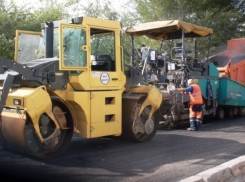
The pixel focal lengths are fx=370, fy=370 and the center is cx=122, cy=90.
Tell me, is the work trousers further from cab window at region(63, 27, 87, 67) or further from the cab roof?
cab window at region(63, 27, 87, 67)

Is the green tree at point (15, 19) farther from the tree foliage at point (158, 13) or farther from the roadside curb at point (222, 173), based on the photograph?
the roadside curb at point (222, 173)

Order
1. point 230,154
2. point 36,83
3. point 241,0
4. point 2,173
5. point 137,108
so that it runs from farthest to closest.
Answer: point 241,0, point 137,108, point 230,154, point 36,83, point 2,173

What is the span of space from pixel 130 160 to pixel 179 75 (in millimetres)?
4371

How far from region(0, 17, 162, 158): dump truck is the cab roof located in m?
2.50

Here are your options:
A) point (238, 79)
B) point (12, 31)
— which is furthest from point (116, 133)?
point (12, 31)

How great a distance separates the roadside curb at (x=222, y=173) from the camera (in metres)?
4.55

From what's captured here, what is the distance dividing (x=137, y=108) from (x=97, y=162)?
172 cm

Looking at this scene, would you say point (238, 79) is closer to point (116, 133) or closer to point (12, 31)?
point (116, 133)

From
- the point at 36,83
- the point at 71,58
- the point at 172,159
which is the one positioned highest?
the point at 71,58

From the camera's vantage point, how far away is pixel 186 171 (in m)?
5.41

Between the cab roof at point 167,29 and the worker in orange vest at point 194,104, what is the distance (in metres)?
1.50

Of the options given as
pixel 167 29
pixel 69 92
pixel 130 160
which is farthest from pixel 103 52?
pixel 167 29

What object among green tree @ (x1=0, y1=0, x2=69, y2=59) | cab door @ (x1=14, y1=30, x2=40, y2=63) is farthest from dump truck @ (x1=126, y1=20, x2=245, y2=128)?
green tree @ (x1=0, y1=0, x2=69, y2=59)

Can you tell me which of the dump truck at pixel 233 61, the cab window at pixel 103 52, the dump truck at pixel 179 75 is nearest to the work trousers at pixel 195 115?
the dump truck at pixel 179 75
